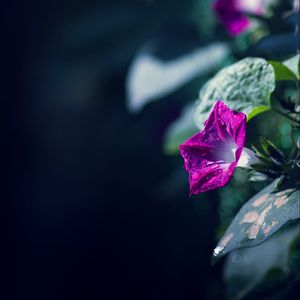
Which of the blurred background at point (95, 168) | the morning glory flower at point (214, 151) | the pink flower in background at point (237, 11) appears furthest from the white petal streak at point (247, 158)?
the blurred background at point (95, 168)

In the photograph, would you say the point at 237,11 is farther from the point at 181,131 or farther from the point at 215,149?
the point at 215,149

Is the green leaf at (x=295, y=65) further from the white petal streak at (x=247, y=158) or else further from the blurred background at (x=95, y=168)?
the blurred background at (x=95, y=168)

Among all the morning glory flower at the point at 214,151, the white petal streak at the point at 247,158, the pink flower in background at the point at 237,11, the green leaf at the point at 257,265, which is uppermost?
the pink flower in background at the point at 237,11

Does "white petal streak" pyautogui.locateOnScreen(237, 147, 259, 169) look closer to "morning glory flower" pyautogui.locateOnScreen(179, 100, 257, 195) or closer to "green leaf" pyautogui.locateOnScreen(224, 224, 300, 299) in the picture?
"morning glory flower" pyautogui.locateOnScreen(179, 100, 257, 195)


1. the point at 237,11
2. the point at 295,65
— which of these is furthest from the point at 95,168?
the point at 295,65

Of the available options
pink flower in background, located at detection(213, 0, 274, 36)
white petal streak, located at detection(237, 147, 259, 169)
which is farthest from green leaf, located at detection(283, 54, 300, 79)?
pink flower in background, located at detection(213, 0, 274, 36)

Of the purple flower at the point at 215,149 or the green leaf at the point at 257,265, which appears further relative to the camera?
the green leaf at the point at 257,265
